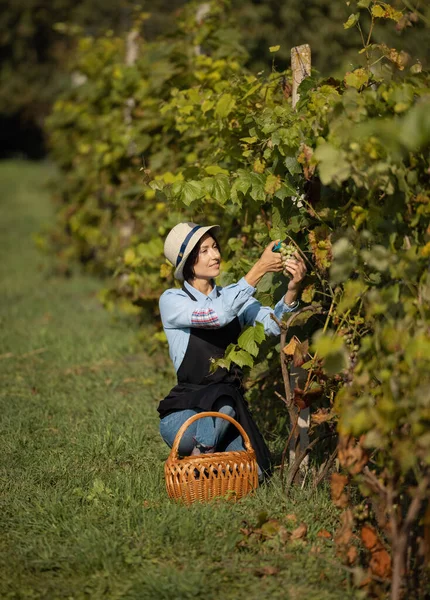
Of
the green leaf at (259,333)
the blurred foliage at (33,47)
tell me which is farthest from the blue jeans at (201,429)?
the blurred foliage at (33,47)

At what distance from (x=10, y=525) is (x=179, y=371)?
1049 millimetres

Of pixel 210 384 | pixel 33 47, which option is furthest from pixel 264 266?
pixel 33 47

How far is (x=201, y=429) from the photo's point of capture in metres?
3.82

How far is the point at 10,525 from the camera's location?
360cm

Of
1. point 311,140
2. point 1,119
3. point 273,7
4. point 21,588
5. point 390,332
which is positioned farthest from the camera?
point 1,119

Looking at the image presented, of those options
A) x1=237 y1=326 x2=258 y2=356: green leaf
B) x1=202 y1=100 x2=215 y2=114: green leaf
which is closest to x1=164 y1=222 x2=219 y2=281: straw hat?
x1=237 y1=326 x2=258 y2=356: green leaf

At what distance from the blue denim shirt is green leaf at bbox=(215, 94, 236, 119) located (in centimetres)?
99

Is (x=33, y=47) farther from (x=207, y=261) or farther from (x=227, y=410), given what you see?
(x=227, y=410)

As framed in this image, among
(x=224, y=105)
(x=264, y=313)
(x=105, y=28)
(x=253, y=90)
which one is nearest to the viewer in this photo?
(x=264, y=313)

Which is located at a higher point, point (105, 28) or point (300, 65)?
point (300, 65)

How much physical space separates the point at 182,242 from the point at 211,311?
45 cm

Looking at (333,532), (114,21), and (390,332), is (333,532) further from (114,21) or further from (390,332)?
(114,21)

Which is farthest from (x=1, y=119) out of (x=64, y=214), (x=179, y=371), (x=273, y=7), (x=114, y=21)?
(x=179, y=371)

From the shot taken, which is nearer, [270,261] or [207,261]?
[270,261]
